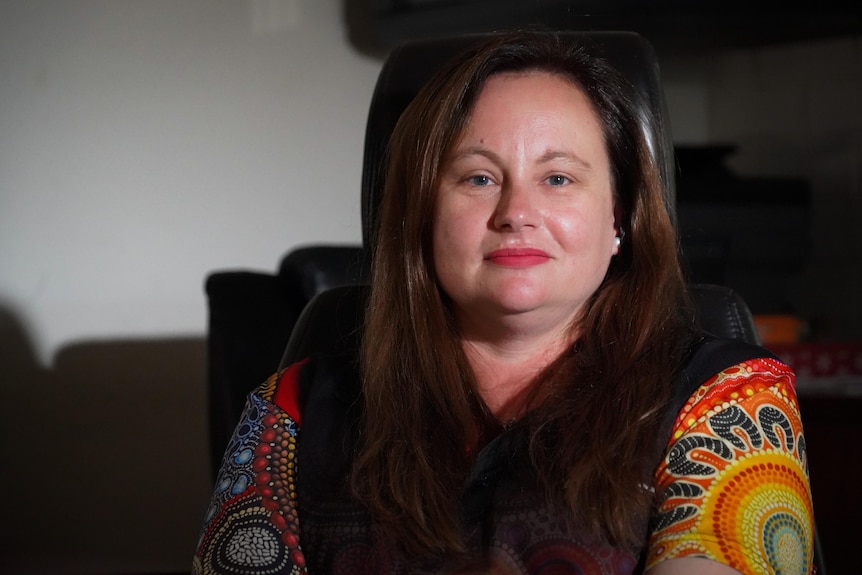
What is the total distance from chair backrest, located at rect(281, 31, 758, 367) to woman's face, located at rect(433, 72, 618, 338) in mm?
211

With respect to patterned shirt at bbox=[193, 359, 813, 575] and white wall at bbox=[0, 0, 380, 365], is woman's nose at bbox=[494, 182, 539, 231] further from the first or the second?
white wall at bbox=[0, 0, 380, 365]

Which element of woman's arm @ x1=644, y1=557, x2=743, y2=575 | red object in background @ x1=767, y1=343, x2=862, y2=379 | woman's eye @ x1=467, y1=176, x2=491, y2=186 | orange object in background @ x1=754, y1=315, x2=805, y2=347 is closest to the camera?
woman's arm @ x1=644, y1=557, x2=743, y2=575

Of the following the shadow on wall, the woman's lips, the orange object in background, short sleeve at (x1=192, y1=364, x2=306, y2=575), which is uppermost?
the woman's lips

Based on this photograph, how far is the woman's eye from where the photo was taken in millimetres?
1151

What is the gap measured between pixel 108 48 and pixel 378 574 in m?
1.97

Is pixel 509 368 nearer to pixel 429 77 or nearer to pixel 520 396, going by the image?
pixel 520 396

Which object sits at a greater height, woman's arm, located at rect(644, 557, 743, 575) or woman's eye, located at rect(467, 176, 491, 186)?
woman's eye, located at rect(467, 176, 491, 186)

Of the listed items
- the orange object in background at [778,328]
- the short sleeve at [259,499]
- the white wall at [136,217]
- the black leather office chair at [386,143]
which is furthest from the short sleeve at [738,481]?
the white wall at [136,217]

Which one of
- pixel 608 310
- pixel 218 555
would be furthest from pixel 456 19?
pixel 218 555

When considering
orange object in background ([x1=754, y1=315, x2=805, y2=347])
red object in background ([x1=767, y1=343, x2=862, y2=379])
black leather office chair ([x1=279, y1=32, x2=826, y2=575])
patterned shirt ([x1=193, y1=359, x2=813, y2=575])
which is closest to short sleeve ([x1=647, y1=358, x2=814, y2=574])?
patterned shirt ([x1=193, y1=359, x2=813, y2=575])

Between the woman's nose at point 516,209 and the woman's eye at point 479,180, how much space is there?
3 centimetres

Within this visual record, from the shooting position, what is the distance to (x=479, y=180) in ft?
3.79

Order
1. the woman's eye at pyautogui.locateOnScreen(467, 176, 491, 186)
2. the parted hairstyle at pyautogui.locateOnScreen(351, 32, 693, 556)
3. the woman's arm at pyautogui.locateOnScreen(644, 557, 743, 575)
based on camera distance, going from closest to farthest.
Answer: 1. the woman's arm at pyautogui.locateOnScreen(644, 557, 743, 575)
2. the parted hairstyle at pyautogui.locateOnScreen(351, 32, 693, 556)
3. the woman's eye at pyautogui.locateOnScreen(467, 176, 491, 186)

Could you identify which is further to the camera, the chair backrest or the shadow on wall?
the shadow on wall
